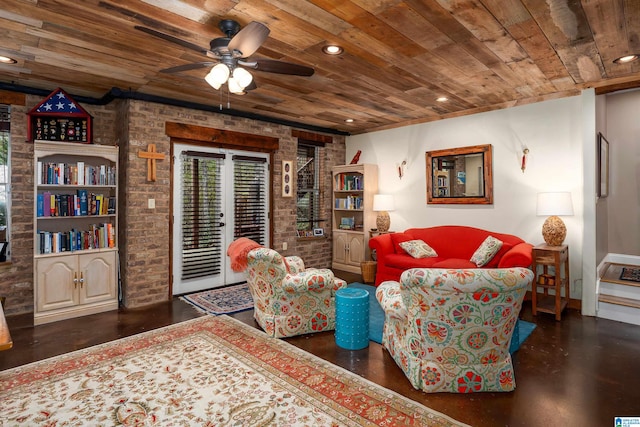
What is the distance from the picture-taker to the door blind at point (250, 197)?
5328mm

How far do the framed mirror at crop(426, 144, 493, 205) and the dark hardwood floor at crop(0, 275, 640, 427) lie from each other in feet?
5.52

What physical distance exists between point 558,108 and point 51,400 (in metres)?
5.71

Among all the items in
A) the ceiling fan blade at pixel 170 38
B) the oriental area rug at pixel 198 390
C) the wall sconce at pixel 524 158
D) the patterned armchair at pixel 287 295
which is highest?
the ceiling fan blade at pixel 170 38

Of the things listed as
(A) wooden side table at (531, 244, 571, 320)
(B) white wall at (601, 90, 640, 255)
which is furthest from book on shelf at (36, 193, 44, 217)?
(B) white wall at (601, 90, 640, 255)

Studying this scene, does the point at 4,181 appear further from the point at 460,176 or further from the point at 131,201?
the point at 460,176

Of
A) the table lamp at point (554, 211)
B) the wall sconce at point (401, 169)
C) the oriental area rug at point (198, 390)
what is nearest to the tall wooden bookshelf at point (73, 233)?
the oriental area rug at point (198, 390)

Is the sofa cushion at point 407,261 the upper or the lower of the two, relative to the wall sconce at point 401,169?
lower

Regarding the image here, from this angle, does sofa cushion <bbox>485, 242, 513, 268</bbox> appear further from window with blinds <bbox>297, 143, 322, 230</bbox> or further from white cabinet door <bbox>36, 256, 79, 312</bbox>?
white cabinet door <bbox>36, 256, 79, 312</bbox>

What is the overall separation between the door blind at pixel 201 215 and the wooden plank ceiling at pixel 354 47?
865 mm

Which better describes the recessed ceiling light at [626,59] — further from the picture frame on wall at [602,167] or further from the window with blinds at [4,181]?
the window with blinds at [4,181]

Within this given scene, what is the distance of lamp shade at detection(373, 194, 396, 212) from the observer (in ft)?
19.2

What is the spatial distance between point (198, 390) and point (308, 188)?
4.34 metres

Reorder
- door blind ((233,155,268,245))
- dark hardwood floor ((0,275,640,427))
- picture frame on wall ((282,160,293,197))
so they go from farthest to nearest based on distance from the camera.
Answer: picture frame on wall ((282,160,293,197)) → door blind ((233,155,268,245)) → dark hardwood floor ((0,275,640,427))

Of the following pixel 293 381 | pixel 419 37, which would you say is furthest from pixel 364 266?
pixel 419 37
